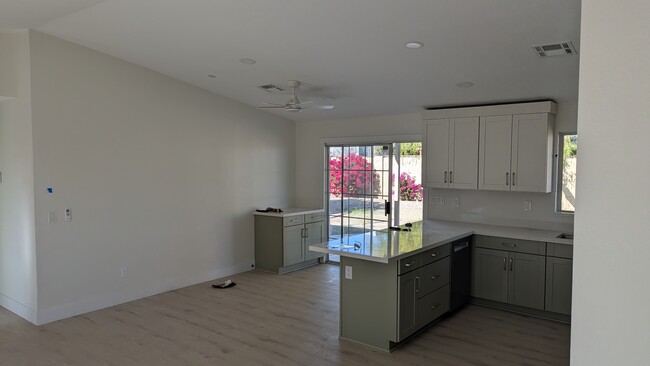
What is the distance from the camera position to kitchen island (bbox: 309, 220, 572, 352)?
11.7ft

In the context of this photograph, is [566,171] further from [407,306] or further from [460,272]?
[407,306]

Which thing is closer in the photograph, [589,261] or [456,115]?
[589,261]

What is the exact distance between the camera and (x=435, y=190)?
5.72m

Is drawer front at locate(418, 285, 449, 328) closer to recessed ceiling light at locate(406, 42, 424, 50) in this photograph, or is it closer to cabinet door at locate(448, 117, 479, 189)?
cabinet door at locate(448, 117, 479, 189)

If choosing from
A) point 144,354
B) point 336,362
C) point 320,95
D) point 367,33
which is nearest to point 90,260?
point 144,354

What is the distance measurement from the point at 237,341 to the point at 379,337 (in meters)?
1.29

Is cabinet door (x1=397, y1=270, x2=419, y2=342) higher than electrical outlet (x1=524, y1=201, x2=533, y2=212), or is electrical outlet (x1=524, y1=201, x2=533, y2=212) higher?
electrical outlet (x1=524, y1=201, x2=533, y2=212)

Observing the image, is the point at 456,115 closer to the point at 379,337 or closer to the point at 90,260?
the point at 379,337

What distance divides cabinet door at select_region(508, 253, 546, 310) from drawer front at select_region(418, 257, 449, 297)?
2.68 ft

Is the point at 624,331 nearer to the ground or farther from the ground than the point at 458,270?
farther from the ground

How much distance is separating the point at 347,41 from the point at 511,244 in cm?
281

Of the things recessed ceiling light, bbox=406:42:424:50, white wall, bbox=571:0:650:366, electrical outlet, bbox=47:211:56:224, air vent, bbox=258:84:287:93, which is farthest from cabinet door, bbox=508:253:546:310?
electrical outlet, bbox=47:211:56:224

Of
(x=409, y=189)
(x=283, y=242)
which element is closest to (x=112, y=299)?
(x=283, y=242)

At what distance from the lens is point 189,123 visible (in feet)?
18.2
